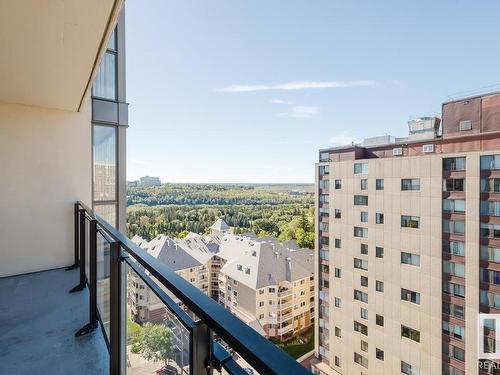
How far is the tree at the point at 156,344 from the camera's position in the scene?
2.76 feet

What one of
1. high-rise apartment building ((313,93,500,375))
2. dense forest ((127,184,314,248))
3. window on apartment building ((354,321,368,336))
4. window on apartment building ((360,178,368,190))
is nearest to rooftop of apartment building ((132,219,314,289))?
high-rise apartment building ((313,93,500,375))

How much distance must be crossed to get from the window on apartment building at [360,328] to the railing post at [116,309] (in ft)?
38.7

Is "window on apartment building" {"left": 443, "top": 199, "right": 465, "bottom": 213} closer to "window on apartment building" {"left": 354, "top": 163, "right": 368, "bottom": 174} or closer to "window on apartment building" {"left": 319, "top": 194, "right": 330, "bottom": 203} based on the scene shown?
"window on apartment building" {"left": 354, "top": 163, "right": 368, "bottom": 174}

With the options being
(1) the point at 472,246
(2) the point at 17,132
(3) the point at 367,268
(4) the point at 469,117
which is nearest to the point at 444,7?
(4) the point at 469,117

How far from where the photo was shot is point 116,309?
1392 mm

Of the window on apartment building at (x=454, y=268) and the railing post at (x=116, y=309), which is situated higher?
the railing post at (x=116, y=309)

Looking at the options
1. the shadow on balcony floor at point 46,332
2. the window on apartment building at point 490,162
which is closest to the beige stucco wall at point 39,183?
the shadow on balcony floor at point 46,332

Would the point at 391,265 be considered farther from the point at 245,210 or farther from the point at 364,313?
the point at 245,210

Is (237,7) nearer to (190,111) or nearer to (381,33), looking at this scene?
(381,33)

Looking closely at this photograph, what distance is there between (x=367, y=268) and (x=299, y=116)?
20.6 meters

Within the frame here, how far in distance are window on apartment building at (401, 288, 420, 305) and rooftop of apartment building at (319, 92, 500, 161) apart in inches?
202

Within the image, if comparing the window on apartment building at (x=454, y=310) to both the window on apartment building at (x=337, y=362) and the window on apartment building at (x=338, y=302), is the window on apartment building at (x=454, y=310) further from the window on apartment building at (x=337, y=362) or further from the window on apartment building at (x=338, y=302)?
the window on apartment building at (x=337, y=362)

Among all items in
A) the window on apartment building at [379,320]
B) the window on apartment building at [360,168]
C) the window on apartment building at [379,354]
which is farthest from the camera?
the window on apartment building at [360,168]

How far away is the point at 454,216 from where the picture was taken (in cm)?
880
